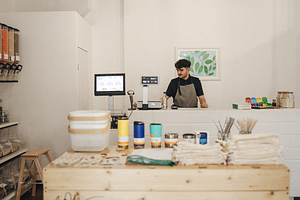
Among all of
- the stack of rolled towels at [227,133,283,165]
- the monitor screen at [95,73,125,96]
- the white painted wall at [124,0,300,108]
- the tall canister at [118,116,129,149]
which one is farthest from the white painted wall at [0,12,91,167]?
the stack of rolled towels at [227,133,283,165]

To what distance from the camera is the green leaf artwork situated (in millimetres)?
4719

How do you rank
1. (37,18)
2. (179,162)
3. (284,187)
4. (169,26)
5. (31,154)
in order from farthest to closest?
1. (169,26)
2. (37,18)
3. (31,154)
4. (179,162)
5. (284,187)

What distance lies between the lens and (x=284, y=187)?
150cm

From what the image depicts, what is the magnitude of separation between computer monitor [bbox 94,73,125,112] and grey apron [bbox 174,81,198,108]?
976mm

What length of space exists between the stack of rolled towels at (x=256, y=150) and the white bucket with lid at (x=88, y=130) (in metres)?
0.87

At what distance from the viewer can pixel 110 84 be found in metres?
3.65

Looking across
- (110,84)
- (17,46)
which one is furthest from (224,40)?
(17,46)

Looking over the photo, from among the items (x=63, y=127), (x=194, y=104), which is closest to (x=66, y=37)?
(x=63, y=127)

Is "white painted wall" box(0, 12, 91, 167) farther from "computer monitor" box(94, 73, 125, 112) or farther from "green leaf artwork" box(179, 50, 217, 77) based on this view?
"green leaf artwork" box(179, 50, 217, 77)

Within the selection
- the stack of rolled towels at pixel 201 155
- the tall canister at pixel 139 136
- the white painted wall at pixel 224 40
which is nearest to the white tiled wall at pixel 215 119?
the tall canister at pixel 139 136

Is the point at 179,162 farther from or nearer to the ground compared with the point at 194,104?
nearer to the ground

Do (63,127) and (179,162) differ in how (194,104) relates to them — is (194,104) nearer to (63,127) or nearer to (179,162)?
(63,127)

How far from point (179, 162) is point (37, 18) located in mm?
3123

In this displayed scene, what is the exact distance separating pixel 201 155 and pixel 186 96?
261 centimetres
